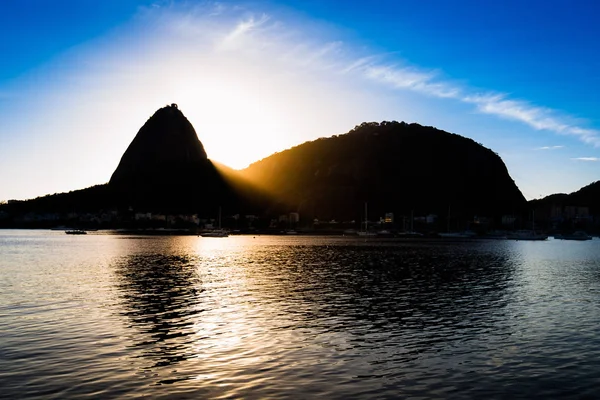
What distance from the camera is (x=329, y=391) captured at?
18.6 meters

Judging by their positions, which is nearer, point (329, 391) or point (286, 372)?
point (329, 391)

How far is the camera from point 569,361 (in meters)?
23.5

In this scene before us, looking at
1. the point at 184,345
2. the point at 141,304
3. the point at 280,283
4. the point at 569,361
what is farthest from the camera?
the point at 280,283

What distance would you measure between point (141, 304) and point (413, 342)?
916 inches

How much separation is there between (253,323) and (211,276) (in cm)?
3298

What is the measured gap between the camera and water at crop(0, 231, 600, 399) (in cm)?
1936

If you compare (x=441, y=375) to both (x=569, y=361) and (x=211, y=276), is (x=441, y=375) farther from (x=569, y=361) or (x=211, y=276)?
(x=211, y=276)

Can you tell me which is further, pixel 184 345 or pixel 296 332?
pixel 296 332

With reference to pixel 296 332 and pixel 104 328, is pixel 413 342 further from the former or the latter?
pixel 104 328

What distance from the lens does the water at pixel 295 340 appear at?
1936cm

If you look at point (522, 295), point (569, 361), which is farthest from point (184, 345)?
point (522, 295)

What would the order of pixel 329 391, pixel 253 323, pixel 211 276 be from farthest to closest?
1. pixel 211 276
2. pixel 253 323
3. pixel 329 391

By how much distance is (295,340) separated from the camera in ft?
88.9

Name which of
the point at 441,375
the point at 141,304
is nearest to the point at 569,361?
the point at 441,375
